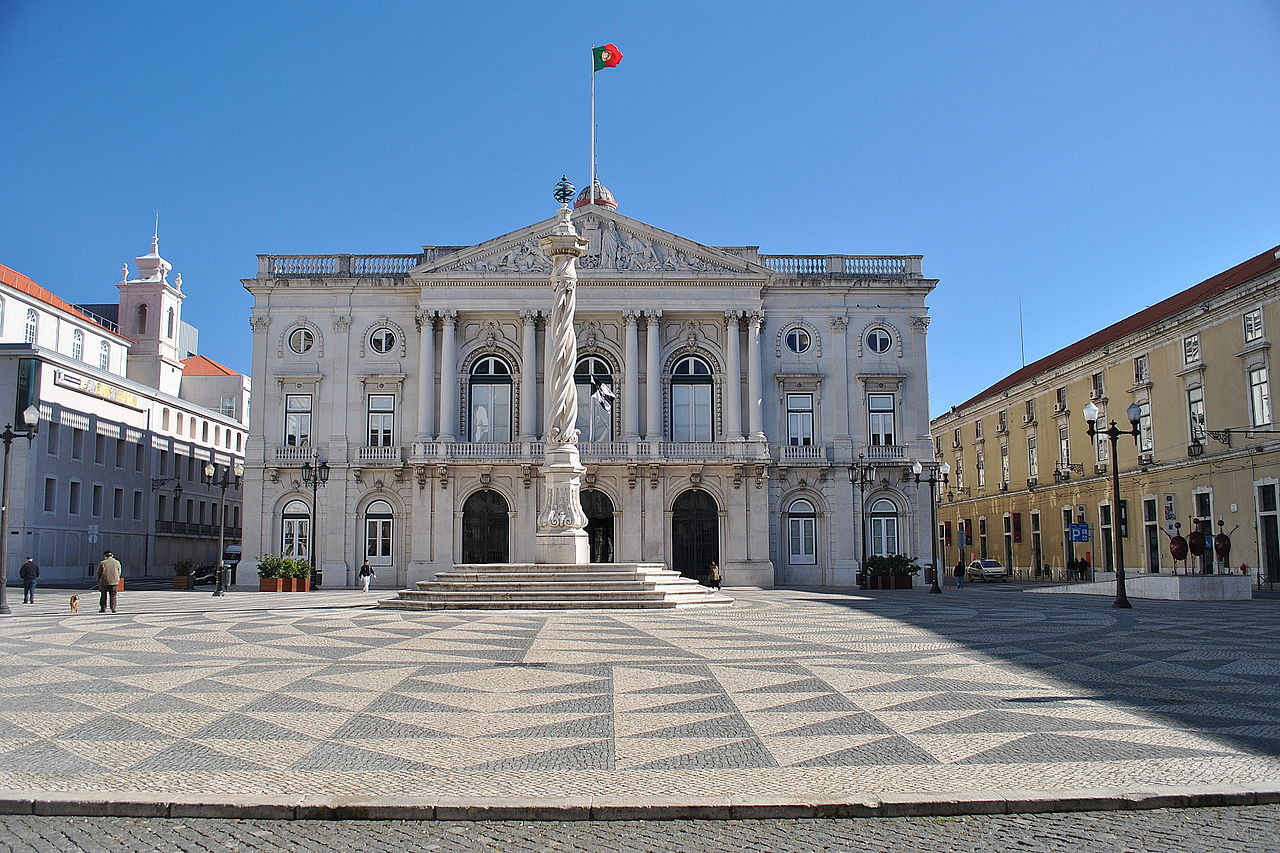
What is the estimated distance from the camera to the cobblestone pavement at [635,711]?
7914 mm

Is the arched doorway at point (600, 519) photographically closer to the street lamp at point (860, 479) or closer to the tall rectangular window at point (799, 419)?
the tall rectangular window at point (799, 419)

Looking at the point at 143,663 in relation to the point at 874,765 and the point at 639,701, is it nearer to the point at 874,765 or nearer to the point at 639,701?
the point at 639,701

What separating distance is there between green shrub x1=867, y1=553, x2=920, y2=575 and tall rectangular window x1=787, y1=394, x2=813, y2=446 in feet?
23.2

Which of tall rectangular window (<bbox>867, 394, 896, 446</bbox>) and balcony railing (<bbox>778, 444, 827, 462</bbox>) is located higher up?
tall rectangular window (<bbox>867, 394, 896, 446</bbox>)

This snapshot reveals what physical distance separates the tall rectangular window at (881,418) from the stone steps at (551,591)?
22.8 meters

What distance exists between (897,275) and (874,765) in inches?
1725

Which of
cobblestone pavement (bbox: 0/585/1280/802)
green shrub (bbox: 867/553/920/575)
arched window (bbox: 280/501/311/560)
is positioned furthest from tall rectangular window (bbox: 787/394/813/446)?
cobblestone pavement (bbox: 0/585/1280/802)

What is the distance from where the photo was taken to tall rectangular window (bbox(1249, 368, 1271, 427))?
1578 inches

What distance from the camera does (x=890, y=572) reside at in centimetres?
4397

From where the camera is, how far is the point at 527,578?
26.5m

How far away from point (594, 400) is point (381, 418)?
9.96 metres

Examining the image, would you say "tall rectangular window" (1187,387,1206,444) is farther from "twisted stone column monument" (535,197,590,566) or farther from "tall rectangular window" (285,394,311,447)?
"tall rectangular window" (285,394,311,447)

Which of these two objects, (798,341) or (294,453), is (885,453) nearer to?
(798,341)

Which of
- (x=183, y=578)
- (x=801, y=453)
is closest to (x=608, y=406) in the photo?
(x=801, y=453)
